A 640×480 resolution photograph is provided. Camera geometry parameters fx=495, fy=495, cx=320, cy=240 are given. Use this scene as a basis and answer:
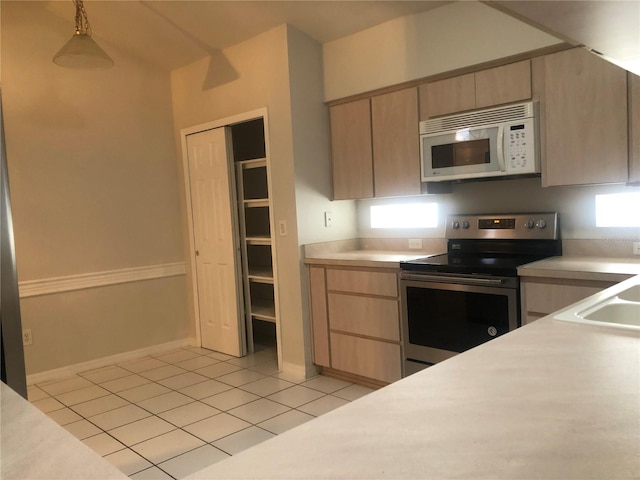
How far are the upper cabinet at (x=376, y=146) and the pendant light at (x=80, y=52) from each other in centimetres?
167

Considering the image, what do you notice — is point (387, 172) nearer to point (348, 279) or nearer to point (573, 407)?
point (348, 279)

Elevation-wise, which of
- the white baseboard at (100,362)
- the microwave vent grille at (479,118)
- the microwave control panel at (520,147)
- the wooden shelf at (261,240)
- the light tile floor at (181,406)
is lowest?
the light tile floor at (181,406)

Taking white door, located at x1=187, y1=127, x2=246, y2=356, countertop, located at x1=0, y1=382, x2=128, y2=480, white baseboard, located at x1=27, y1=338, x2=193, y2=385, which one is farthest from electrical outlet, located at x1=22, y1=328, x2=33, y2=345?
countertop, located at x1=0, y1=382, x2=128, y2=480

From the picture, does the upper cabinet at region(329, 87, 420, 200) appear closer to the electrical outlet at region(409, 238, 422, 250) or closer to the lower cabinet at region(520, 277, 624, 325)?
the electrical outlet at region(409, 238, 422, 250)

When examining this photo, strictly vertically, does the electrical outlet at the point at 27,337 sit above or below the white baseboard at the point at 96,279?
below

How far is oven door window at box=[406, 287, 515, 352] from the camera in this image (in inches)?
108

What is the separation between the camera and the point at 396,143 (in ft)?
11.5

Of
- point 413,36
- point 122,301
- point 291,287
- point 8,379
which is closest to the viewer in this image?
point 8,379

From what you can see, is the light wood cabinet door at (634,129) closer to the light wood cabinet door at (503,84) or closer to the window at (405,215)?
the light wood cabinet door at (503,84)

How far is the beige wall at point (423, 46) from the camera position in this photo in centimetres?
288

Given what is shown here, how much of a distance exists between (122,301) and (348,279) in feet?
7.19

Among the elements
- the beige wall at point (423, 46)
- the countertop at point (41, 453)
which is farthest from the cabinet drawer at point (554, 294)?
the countertop at point (41, 453)

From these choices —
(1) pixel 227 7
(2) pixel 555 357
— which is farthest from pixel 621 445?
(1) pixel 227 7

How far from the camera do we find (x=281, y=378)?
377 centimetres
